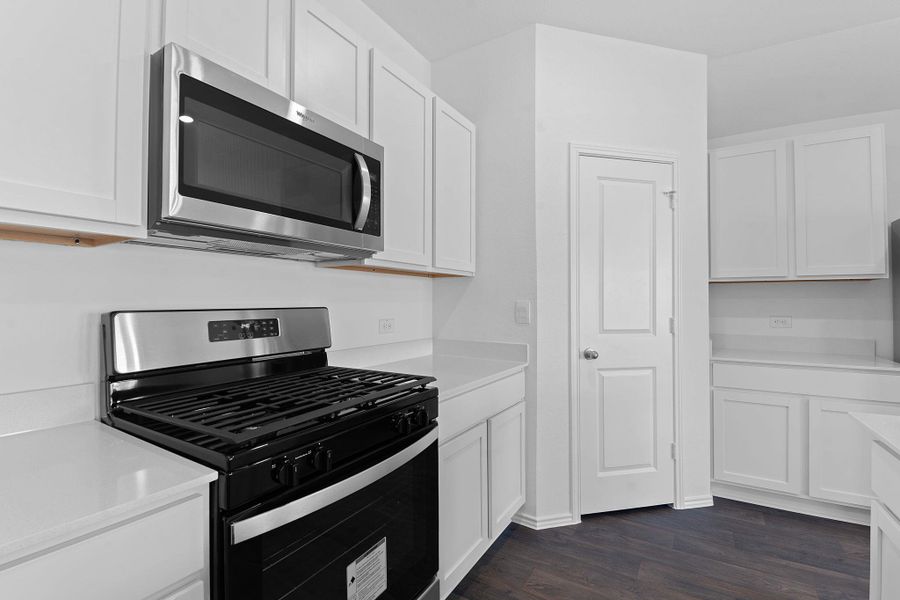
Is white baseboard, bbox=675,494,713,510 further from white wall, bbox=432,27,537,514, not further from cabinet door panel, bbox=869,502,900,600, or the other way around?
cabinet door panel, bbox=869,502,900,600

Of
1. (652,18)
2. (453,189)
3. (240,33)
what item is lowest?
(453,189)

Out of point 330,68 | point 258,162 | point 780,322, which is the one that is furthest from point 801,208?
point 258,162

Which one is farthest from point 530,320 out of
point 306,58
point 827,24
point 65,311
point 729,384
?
point 827,24

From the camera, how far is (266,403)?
1188 millimetres

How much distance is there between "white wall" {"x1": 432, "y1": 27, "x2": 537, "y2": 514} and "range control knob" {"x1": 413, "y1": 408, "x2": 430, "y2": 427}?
1.11 m

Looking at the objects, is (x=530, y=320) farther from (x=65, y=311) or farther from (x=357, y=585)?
(x=65, y=311)

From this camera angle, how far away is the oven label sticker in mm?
1127

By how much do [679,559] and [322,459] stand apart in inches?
76.3

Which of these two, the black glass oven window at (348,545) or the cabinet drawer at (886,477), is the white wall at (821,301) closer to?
the cabinet drawer at (886,477)

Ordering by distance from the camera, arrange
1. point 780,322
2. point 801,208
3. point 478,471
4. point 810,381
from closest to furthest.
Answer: point 478,471 < point 810,381 < point 801,208 < point 780,322

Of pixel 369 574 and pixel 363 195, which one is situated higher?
pixel 363 195

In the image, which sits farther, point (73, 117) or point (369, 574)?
point (369, 574)

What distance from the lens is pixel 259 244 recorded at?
1.38m

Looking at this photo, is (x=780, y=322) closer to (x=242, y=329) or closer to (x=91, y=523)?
(x=242, y=329)
